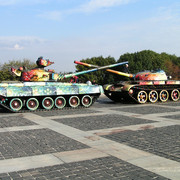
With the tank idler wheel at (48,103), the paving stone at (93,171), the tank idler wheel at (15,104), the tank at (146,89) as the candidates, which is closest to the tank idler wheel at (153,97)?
the tank at (146,89)

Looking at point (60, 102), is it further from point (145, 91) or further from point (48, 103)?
point (145, 91)

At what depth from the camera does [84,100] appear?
17094 millimetres

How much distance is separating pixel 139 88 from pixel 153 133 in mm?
10744

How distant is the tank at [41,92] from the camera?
14.5 meters

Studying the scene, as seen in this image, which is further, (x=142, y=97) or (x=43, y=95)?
(x=142, y=97)

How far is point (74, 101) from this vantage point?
16.7 metres

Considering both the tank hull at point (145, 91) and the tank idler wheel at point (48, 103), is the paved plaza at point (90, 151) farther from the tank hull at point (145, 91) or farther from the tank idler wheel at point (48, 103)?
the tank hull at point (145, 91)

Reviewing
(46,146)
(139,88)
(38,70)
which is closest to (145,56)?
(139,88)

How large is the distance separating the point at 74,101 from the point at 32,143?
9238mm

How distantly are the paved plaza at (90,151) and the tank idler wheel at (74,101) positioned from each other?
19.1 ft

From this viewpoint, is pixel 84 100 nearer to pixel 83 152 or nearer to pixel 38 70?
pixel 38 70

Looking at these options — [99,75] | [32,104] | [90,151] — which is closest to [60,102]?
[32,104]

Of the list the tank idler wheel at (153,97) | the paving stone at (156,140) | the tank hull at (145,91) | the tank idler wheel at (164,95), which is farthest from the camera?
the tank idler wheel at (164,95)

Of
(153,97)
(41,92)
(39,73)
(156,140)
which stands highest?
(39,73)
